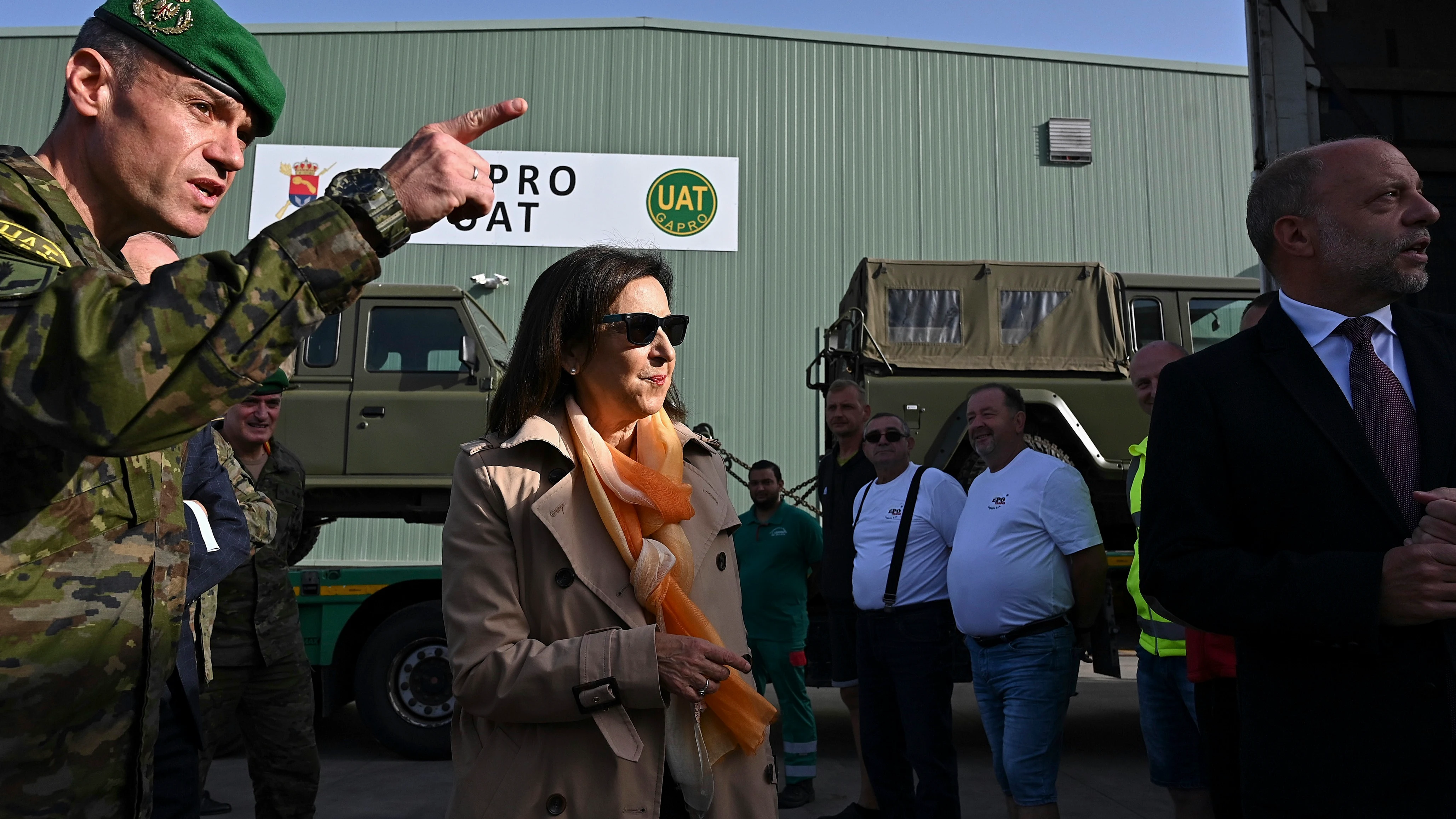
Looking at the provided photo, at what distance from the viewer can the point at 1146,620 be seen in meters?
3.63

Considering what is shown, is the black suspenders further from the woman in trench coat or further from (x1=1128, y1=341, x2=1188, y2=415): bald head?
the woman in trench coat

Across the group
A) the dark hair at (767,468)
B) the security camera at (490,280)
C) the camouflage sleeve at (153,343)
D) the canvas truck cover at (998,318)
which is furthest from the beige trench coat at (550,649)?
the security camera at (490,280)

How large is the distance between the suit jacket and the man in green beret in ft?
4.54

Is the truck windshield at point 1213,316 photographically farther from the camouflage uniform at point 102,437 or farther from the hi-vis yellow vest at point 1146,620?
the camouflage uniform at point 102,437

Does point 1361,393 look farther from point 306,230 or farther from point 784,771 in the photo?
point 784,771

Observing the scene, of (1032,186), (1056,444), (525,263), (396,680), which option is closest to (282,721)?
(396,680)

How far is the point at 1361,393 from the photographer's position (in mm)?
1762

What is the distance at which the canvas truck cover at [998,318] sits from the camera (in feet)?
25.1

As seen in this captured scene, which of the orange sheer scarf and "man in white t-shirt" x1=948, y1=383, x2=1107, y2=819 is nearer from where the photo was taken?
the orange sheer scarf

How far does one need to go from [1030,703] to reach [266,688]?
2.94 m

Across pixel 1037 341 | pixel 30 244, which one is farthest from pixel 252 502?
pixel 1037 341

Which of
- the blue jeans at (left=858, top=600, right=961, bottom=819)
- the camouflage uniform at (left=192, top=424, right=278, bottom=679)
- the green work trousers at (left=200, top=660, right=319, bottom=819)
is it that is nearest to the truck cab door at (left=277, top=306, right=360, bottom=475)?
the green work trousers at (left=200, top=660, right=319, bottom=819)

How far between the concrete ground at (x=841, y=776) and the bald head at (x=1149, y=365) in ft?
7.45

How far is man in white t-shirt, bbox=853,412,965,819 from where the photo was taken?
4055mm
